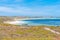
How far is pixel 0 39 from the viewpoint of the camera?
57.2 ft
